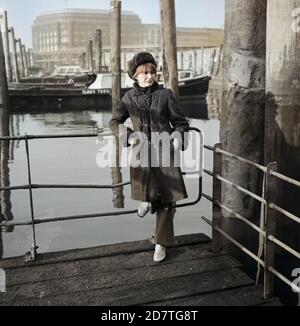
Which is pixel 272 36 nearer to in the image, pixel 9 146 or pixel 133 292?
pixel 133 292

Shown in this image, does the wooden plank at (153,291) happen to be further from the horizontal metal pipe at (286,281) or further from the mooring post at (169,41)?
the mooring post at (169,41)

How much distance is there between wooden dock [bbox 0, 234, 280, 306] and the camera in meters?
3.41

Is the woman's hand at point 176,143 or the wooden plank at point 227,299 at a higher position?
the woman's hand at point 176,143

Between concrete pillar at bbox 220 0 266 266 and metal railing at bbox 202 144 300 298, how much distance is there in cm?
8

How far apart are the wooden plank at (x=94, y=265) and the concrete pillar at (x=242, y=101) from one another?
46 cm

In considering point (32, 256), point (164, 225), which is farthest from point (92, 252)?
point (164, 225)

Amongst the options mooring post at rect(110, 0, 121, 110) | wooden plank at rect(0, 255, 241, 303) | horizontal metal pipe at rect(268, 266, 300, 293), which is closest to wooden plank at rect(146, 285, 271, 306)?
horizontal metal pipe at rect(268, 266, 300, 293)

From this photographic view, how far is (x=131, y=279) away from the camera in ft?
12.3

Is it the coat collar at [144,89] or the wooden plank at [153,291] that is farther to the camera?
the coat collar at [144,89]

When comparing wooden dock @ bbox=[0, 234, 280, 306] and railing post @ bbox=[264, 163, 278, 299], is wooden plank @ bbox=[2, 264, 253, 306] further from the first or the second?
railing post @ bbox=[264, 163, 278, 299]

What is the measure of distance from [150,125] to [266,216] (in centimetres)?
116

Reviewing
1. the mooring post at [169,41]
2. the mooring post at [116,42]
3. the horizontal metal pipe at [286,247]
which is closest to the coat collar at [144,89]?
the horizontal metal pipe at [286,247]

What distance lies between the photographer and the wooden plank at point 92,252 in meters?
4.10
